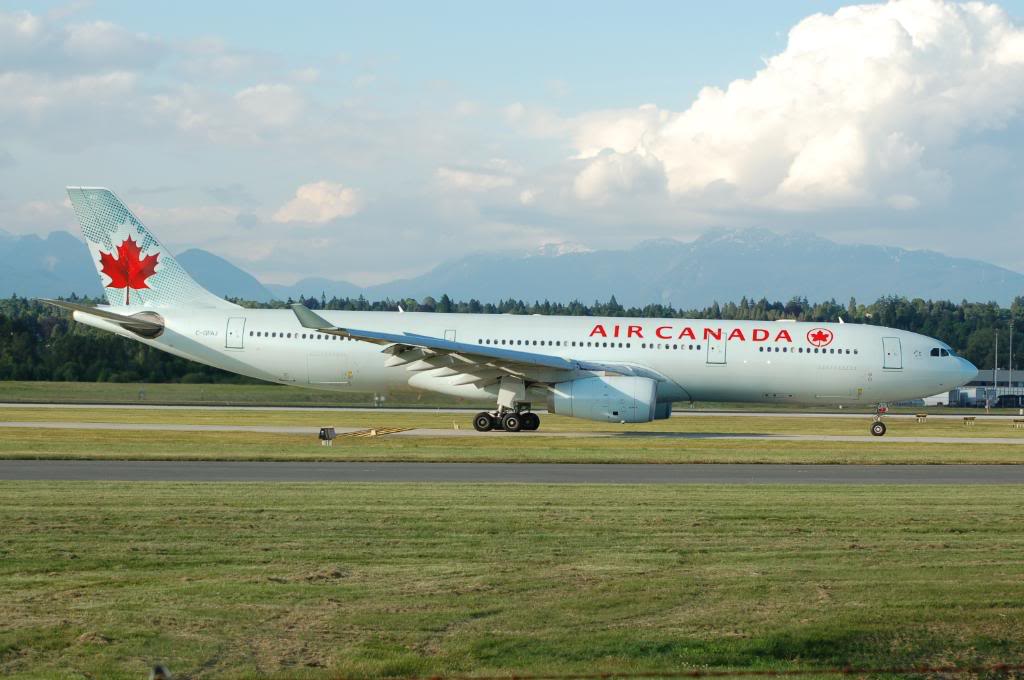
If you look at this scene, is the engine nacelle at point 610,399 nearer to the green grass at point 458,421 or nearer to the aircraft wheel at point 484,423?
the green grass at point 458,421

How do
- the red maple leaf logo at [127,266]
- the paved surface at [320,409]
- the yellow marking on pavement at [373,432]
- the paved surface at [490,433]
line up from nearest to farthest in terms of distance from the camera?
the yellow marking on pavement at [373,432], the paved surface at [490,433], the red maple leaf logo at [127,266], the paved surface at [320,409]

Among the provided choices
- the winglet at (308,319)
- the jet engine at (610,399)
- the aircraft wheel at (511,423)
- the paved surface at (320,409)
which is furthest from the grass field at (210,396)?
the winglet at (308,319)

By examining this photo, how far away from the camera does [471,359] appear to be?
3309 cm

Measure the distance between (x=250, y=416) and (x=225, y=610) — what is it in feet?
107

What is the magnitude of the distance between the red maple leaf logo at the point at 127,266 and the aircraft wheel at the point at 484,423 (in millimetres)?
12500

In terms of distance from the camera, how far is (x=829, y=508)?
1706cm

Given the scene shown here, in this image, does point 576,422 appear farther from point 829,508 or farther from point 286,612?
point 286,612

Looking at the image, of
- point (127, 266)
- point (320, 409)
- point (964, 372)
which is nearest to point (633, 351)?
point (964, 372)

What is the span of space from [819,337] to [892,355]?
245cm

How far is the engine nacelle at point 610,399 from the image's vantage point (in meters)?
32.3

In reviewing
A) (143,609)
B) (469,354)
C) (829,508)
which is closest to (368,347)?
(469,354)

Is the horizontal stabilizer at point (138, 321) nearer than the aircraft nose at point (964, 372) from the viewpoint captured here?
Yes

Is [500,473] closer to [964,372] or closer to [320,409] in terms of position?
[964,372]

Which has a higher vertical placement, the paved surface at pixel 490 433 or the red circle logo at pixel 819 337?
the red circle logo at pixel 819 337
